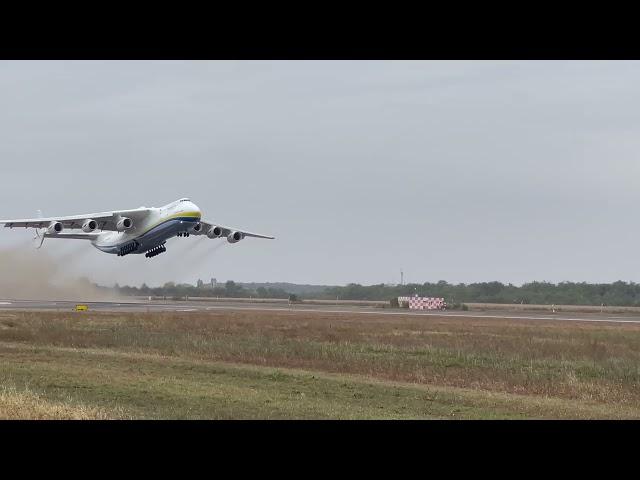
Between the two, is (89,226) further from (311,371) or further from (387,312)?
(311,371)

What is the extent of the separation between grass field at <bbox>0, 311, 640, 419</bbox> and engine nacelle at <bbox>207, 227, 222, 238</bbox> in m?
27.7

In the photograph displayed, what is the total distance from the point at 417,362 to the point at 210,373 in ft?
27.6

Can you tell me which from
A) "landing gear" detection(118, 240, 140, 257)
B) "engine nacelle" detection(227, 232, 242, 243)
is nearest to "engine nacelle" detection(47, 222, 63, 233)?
"landing gear" detection(118, 240, 140, 257)

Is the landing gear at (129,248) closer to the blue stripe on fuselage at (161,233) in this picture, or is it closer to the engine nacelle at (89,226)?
the blue stripe on fuselage at (161,233)

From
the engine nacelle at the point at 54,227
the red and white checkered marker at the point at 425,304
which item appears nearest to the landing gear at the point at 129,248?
the engine nacelle at the point at 54,227

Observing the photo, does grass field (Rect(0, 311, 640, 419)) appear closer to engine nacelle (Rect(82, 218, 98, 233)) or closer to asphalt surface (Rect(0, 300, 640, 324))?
asphalt surface (Rect(0, 300, 640, 324))

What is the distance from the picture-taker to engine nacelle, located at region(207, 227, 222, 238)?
71.6 metres

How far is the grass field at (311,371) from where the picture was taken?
1710cm

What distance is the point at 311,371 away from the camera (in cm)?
2527

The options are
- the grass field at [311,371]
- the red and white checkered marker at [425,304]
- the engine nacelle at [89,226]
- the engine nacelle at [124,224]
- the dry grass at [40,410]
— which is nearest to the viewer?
the dry grass at [40,410]

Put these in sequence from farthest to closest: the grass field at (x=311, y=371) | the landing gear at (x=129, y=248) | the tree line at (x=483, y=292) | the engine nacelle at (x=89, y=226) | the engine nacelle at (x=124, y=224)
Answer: the tree line at (x=483, y=292)
the landing gear at (x=129, y=248)
the engine nacelle at (x=124, y=224)
the engine nacelle at (x=89, y=226)
the grass field at (x=311, y=371)

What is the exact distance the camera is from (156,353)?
1187 inches
